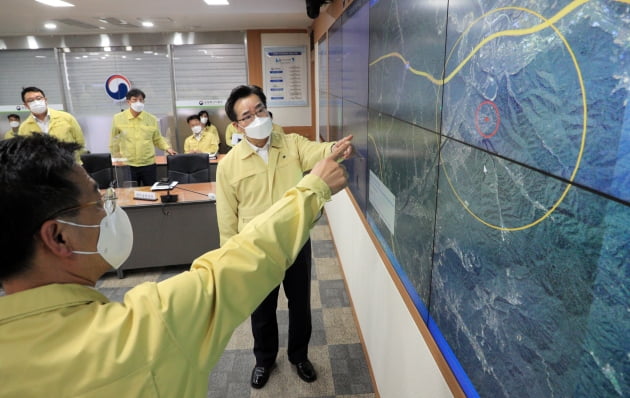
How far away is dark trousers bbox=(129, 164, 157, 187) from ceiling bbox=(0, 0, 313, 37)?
1840 mm

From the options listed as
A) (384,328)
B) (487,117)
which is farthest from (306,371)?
(487,117)

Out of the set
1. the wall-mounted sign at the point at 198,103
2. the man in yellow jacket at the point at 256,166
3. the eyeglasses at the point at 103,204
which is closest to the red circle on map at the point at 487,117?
the eyeglasses at the point at 103,204

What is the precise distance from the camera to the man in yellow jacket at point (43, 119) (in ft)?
13.7

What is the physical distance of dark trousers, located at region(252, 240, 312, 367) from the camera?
7.01 ft

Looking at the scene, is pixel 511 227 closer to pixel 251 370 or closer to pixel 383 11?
pixel 383 11

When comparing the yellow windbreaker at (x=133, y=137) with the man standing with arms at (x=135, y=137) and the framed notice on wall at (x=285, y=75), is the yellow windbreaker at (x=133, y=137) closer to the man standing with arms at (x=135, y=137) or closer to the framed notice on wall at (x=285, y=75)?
the man standing with arms at (x=135, y=137)

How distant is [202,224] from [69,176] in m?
2.79

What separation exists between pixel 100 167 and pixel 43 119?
0.83 m

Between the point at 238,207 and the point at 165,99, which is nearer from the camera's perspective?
the point at 238,207

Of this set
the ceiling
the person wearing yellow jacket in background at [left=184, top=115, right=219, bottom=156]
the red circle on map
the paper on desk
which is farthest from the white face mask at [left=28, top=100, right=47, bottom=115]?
the red circle on map

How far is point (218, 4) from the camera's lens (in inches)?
177

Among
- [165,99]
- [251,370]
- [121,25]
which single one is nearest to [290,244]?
[251,370]

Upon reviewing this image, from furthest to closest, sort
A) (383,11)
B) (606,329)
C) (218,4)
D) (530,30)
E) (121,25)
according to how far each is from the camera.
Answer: (121,25) → (218,4) → (383,11) → (530,30) → (606,329)

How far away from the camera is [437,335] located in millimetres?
1249
